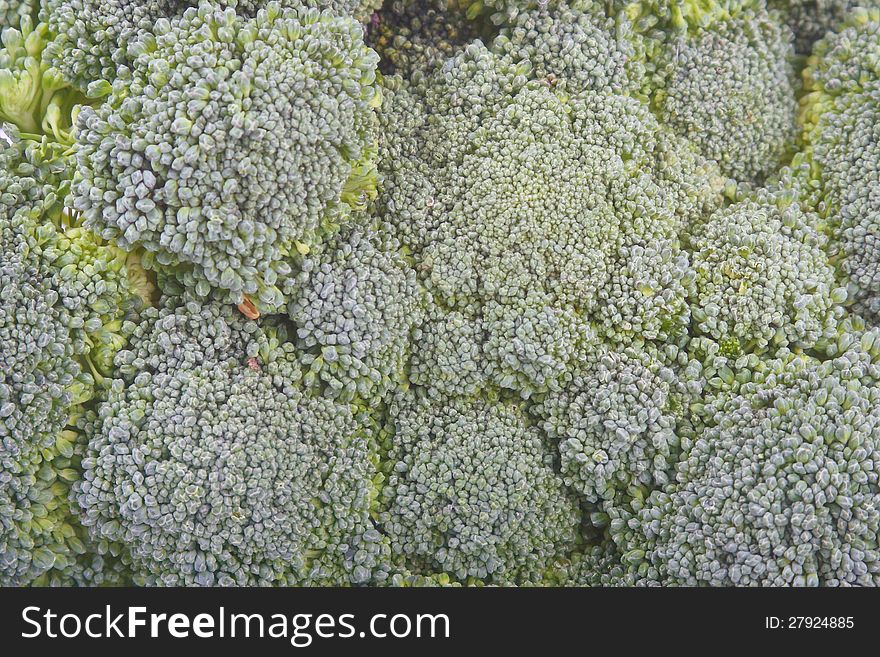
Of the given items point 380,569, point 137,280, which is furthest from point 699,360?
point 137,280

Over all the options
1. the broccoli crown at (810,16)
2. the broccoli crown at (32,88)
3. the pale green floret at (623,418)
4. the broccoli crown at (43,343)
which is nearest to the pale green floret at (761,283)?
the pale green floret at (623,418)

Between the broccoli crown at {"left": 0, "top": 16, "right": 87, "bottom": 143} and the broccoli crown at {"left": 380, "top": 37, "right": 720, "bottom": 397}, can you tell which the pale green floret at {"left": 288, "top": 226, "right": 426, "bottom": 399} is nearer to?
the broccoli crown at {"left": 380, "top": 37, "right": 720, "bottom": 397}

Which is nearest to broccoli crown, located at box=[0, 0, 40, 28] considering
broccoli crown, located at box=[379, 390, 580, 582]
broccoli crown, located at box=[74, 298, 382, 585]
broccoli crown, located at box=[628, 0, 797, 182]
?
broccoli crown, located at box=[74, 298, 382, 585]

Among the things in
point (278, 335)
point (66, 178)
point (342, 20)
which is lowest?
point (278, 335)

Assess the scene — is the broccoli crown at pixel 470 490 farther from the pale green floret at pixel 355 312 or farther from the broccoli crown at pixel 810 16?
the broccoli crown at pixel 810 16

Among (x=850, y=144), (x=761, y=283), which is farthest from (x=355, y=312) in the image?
(x=850, y=144)

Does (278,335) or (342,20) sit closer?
(342,20)

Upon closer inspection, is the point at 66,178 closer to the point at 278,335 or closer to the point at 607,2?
the point at 278,335
